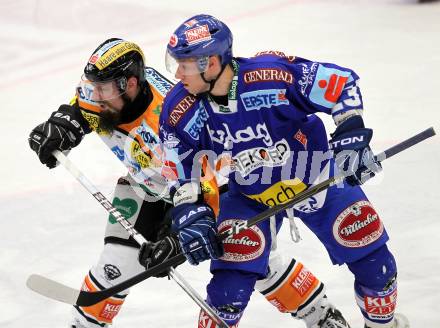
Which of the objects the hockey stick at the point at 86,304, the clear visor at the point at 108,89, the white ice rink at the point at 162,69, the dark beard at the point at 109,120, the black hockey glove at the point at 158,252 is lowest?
the white ice rink at the point at 162,69

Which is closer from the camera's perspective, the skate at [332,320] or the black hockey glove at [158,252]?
the black hockey glove at [158,252]

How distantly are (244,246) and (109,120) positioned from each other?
2.68ft

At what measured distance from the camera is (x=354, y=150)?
348 centimetres

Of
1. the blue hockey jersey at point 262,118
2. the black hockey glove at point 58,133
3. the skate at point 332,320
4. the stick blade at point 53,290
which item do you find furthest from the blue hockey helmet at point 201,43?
the skate at point 332,320

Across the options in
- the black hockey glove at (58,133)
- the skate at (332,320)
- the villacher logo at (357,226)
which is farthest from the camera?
the skate at (332,320)

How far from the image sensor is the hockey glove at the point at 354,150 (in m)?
3.48

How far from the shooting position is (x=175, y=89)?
12.0 feet

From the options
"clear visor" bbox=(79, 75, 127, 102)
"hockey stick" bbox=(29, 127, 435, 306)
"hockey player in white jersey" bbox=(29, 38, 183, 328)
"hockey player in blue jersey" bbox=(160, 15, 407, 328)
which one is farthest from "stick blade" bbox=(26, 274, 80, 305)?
"clear visor" bbox=(79, 75, 127, 102)

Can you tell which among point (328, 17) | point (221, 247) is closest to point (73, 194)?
point (221, 247)

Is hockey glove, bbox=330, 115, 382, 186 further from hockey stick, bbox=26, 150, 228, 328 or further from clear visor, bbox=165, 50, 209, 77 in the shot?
hockey stick, bbox=26, 150, 228, 328

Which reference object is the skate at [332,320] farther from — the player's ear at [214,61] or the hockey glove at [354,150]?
the player's ear at [214,61]

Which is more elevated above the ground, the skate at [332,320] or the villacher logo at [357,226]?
the villacher logo at [357,226]

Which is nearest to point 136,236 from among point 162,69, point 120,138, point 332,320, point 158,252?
point 158,252

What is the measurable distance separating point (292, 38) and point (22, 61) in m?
2.09
